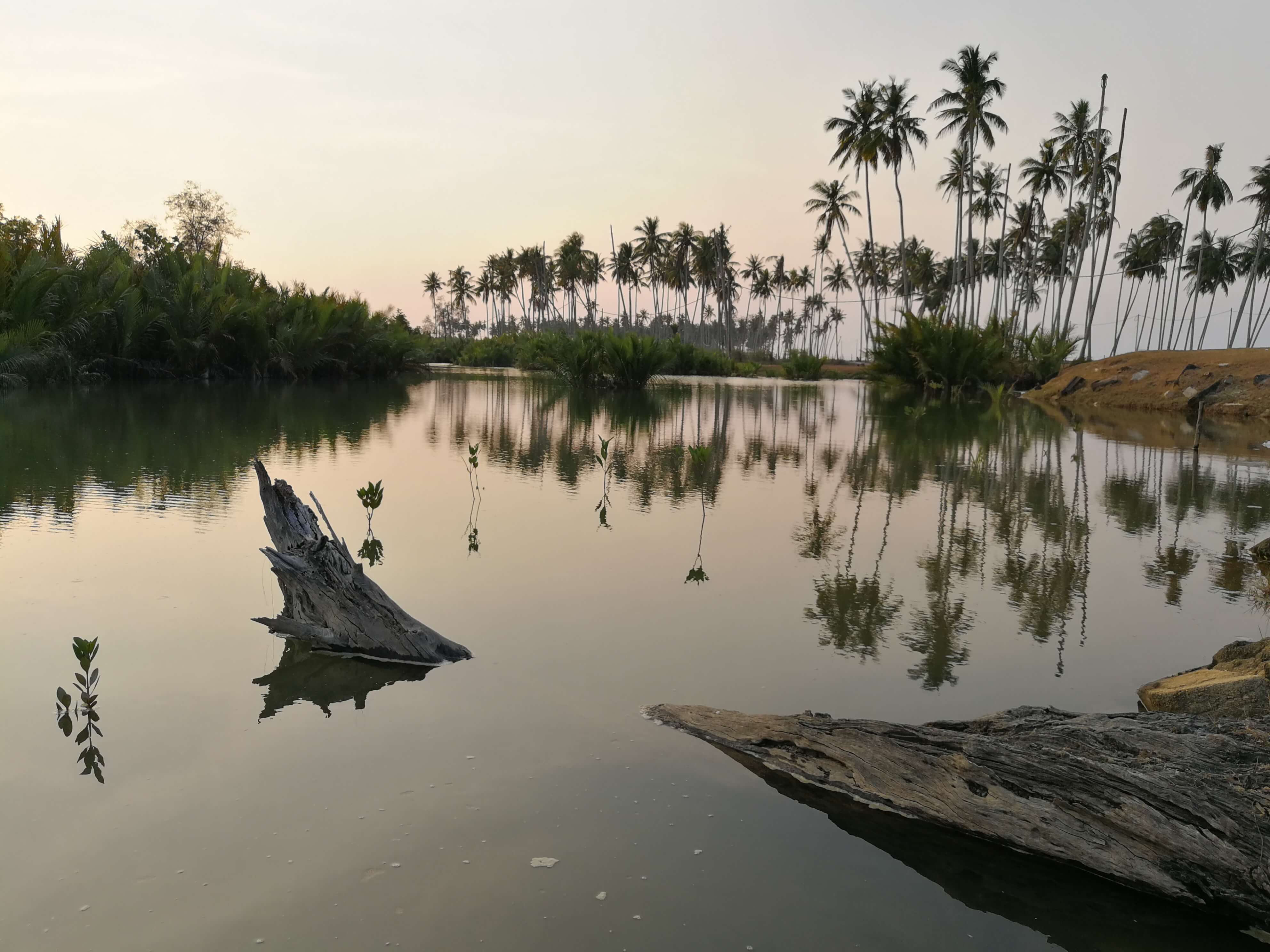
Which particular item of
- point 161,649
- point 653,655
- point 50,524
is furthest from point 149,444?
point 653,655

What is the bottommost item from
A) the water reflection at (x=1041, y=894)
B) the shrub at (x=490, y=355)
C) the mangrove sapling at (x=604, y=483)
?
the water reflection at (x=1041, y=894)

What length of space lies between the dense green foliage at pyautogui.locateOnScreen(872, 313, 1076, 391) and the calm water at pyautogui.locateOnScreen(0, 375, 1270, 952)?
61.5ft

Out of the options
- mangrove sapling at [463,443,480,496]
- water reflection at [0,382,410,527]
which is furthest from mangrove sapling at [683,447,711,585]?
water reflection at [0,382,410,527]

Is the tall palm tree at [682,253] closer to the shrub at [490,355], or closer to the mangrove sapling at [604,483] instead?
the shrub at [490,355]

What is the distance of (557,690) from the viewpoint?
3643mm

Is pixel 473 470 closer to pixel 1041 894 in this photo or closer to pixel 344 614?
pixel 344 614

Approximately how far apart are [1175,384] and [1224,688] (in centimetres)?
2312

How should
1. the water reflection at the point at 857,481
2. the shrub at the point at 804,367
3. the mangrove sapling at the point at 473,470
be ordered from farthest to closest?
the shrub at the point at 804,367
the mangrove sapling at the point at 473,470
the water reflection at the point at 857,481

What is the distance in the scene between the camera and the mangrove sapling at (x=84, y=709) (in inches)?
118

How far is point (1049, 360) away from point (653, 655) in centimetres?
3160

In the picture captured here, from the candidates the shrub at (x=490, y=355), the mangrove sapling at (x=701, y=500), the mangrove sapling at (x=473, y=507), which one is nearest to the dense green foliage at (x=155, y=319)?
the mangrove sapling at (x=473, y=507)

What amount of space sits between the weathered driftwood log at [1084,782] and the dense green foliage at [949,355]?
1021 inches

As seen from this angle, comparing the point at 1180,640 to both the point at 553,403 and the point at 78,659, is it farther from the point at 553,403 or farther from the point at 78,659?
the point at 553,403

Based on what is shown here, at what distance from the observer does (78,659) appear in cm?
367
